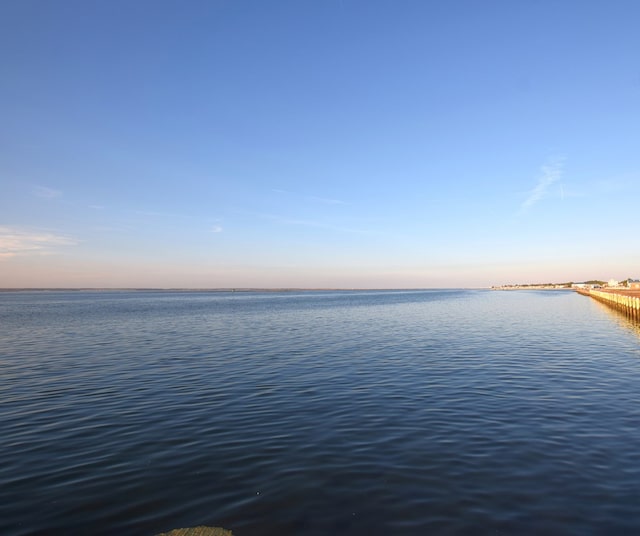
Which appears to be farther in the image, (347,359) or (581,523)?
(347,359)

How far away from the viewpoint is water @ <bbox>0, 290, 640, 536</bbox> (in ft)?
25.1

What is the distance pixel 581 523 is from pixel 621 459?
3804 mm

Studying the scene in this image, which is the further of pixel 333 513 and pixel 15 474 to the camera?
pixel 15 474

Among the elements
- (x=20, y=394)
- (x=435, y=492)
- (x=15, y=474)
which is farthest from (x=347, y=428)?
(x=20, y=394)

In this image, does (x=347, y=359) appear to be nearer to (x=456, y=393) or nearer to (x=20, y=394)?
(x=456, y=393)

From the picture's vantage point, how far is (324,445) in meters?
11.2

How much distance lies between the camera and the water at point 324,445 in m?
7.64

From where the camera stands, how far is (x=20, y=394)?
17359mm

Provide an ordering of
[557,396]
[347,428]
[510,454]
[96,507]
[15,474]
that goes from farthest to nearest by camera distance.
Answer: [557,396] < [347,428] < [510,454] < [15,474] < [96,507]

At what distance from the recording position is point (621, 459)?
9930 mm

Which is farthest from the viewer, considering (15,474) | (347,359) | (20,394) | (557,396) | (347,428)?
(347,359)

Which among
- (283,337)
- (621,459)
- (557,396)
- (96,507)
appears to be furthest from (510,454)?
(283,337)

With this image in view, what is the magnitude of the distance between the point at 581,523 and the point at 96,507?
9.23 meters

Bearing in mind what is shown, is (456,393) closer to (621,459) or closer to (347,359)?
(621,459)
